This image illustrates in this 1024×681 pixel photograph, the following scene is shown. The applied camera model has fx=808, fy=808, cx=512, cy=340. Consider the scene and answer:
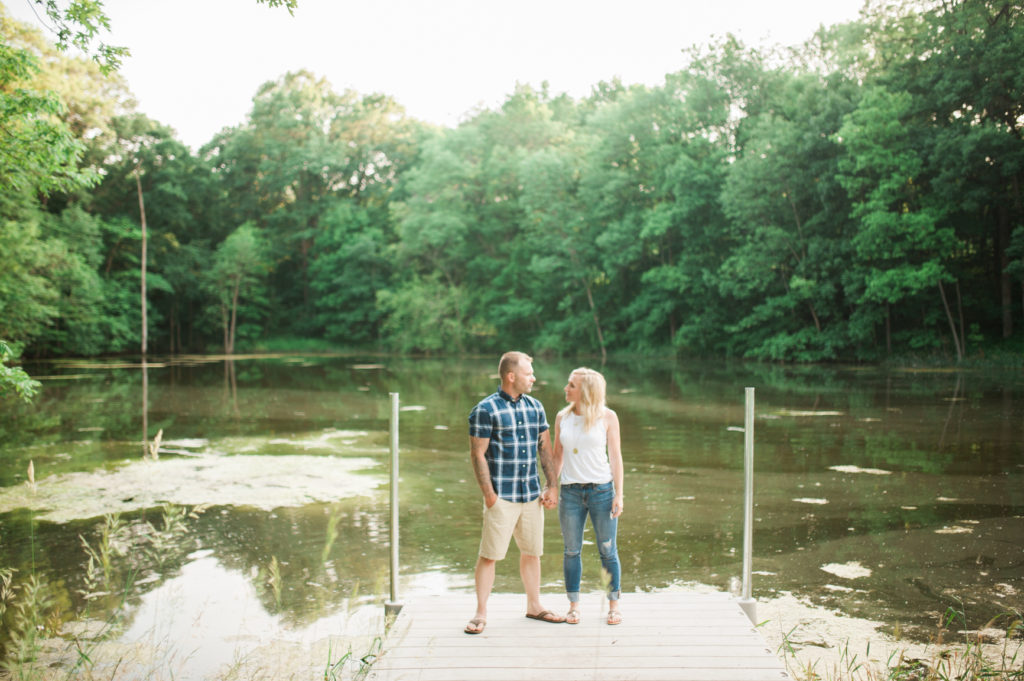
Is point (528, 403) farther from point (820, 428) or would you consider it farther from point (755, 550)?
point (820, 428)

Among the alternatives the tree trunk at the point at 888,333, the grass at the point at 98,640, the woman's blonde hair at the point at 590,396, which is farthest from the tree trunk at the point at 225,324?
the woman's blonde hair at the point at 590,396

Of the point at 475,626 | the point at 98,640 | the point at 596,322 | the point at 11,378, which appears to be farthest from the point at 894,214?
the point at 98,640

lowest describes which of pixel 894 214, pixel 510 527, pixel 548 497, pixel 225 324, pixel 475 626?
pixel 475 626

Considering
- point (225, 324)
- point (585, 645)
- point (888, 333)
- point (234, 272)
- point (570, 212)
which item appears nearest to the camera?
point (585, 645)

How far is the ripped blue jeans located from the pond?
0.51 metres

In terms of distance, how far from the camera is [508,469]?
421cm

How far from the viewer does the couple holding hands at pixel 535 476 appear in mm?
4203

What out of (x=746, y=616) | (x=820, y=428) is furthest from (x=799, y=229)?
(x=746, y=616)

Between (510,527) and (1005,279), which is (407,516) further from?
(1005,279)

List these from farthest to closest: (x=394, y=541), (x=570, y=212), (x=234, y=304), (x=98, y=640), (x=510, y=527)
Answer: (x=234, y=304)
(x=570, y=212)
(x=394, y=541)
(x=98, y=640)
(x=510, y=527)

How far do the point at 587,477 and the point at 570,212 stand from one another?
135 feet

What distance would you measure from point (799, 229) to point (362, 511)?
2878 cm

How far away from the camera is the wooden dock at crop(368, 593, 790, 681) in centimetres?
367

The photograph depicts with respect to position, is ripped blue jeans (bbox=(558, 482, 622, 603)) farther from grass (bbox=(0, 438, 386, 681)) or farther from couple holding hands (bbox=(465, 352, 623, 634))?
grass (bbox=(0, 438, 386, 681))
